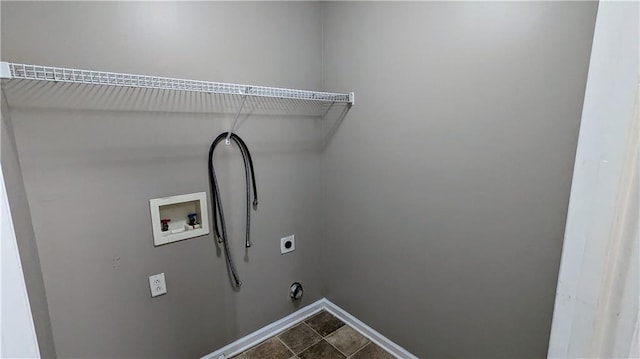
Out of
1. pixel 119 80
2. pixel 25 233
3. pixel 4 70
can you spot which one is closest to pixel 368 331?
pixel 25 233

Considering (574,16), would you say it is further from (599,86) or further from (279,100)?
(279,100)

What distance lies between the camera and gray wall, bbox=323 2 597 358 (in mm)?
1196

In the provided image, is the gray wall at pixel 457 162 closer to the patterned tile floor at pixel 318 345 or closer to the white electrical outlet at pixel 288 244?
the patterned tile floor at pixel 318 345

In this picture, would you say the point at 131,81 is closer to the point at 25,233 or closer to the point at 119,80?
the point at 119,80

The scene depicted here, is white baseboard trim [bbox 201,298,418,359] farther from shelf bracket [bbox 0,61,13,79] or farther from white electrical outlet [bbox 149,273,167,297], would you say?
shelf bracket [bbox 0,61,13,79]

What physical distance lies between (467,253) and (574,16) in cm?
107

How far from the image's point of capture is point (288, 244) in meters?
2.14

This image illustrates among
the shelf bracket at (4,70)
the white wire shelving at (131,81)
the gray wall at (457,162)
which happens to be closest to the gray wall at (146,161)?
the white wire shelving at (131,81)

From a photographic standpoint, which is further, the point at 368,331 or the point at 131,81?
the point at 368,331

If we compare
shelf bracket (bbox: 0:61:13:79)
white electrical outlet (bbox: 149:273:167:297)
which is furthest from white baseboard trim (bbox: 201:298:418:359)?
shelf bracket (bbox: 0:61:13:79)

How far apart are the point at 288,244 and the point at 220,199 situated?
640 mm

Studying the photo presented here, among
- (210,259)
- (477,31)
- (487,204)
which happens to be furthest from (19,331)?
(477,31)

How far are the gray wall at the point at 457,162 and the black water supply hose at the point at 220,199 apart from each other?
603 mm

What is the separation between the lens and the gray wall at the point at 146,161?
125 cm
